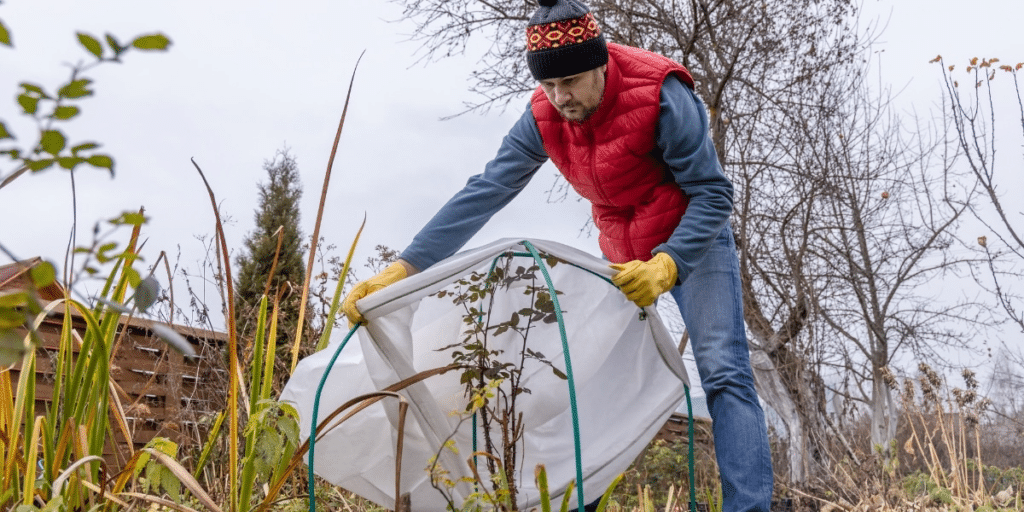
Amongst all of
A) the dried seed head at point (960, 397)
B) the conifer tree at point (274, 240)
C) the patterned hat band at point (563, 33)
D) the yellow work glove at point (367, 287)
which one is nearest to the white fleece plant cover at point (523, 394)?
the yellow work glove at point (367, 287)

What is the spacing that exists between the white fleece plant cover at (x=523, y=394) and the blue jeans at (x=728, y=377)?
0.33ft

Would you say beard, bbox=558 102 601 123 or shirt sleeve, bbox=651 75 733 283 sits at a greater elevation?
beard, bbox=558 102 601 123

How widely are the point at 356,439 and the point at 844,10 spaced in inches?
231

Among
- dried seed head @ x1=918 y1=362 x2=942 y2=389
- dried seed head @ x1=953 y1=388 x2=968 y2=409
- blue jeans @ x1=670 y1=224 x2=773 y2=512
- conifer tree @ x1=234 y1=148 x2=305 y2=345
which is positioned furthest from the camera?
conifer tree @ x1=234 y1=148 x2=305 y2=345

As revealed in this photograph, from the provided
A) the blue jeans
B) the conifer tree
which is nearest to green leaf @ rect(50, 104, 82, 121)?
the blue jeans

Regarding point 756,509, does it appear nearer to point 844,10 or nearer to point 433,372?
point 433,372

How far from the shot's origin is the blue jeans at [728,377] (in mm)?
1807

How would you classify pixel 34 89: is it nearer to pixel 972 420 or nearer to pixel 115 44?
pixel 115 44

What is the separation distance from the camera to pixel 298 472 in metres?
2.51

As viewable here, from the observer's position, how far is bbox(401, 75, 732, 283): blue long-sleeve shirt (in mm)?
1834

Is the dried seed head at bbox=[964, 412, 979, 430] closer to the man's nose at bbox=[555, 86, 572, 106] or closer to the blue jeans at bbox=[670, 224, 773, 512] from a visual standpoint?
the blue jeans at bbox=[670, 224, 773, 512]

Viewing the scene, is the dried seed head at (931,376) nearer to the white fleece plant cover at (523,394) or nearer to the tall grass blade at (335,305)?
the white fleece plant cover at (523,394)

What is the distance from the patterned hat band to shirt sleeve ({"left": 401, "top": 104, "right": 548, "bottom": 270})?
28 cm

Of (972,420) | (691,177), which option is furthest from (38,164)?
(972,420)
